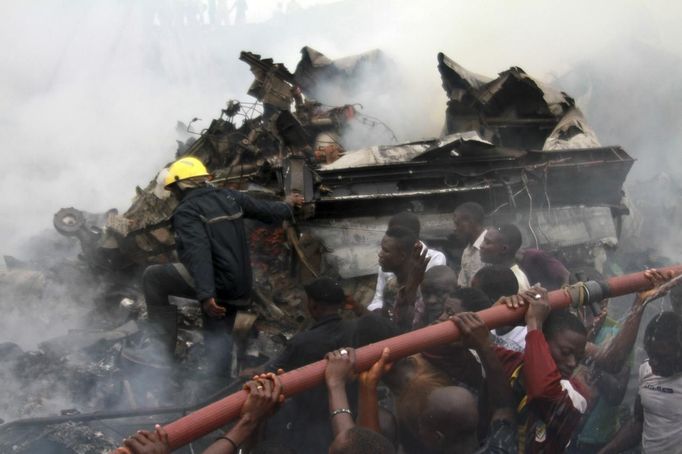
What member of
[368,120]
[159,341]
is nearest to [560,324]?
[159,341]

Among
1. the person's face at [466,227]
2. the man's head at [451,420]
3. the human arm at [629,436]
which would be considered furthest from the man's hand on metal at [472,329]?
the person's face at [466,227]

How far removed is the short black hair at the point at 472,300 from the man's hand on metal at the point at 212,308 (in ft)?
5.37

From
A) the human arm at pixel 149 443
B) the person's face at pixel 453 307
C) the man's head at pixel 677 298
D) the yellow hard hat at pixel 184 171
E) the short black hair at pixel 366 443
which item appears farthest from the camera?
the yellow hard hat at pixel 184 171

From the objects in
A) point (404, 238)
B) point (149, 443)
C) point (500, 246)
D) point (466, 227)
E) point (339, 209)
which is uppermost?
point (339, 209)

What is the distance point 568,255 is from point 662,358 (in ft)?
12.2

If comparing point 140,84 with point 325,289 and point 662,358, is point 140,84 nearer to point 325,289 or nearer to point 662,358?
point 325,289

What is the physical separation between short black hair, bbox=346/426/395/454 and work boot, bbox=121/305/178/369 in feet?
8.73

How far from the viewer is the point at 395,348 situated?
2.28m

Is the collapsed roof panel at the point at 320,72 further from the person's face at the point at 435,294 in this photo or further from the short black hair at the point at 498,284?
the short black hair at the point at 498,284

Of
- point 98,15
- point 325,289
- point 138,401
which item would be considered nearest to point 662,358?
point 325,289

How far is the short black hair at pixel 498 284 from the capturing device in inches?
134

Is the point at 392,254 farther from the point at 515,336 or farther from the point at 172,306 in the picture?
the point at 172,306

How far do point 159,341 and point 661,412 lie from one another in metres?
3.48

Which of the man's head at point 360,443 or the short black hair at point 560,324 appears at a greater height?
the short black hair at point 560,324
